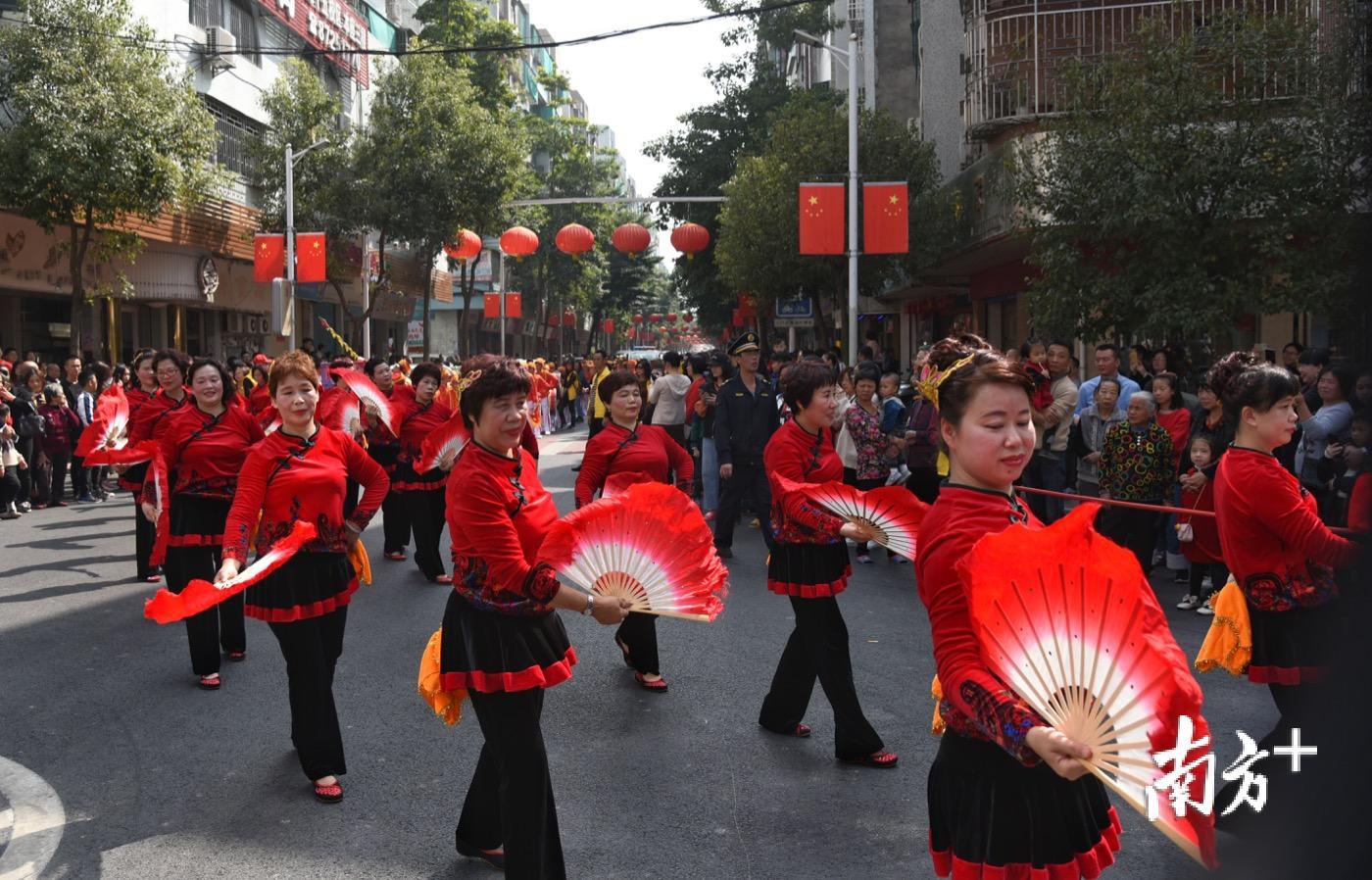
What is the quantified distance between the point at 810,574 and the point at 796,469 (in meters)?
0.50

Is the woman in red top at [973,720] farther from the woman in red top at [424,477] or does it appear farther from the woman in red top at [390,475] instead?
the woman in red top at [390,475]

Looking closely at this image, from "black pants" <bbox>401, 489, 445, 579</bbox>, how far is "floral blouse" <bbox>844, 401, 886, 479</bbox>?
3.74 m

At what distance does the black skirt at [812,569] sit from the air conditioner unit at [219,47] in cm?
2621

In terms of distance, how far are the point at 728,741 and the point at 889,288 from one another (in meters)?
28.2

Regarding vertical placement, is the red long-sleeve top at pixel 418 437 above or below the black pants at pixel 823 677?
above

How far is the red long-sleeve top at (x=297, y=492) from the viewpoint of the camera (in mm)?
5414

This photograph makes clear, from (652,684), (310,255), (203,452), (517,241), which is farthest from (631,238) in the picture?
(652,684)

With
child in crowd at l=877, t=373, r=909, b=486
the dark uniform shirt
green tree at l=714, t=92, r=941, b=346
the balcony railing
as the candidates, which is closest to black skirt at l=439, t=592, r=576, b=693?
the dark uniform shirt

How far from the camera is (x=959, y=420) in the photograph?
294 centimetres

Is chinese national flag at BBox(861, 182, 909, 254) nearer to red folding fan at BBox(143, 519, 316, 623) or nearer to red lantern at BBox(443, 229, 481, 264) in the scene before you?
red folding fan at BBox(143, 519, 316, 623)

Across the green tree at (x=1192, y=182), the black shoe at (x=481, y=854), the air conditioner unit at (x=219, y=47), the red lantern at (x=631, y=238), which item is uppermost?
the air conditioner unit at (x=219, y=47)

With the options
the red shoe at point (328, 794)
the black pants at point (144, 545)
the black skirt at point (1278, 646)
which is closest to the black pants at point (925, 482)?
the black pants at point (144, 545)

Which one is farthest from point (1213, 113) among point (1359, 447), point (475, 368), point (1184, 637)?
point (1359, 447)

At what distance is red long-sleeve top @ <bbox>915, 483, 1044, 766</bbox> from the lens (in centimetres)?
249
